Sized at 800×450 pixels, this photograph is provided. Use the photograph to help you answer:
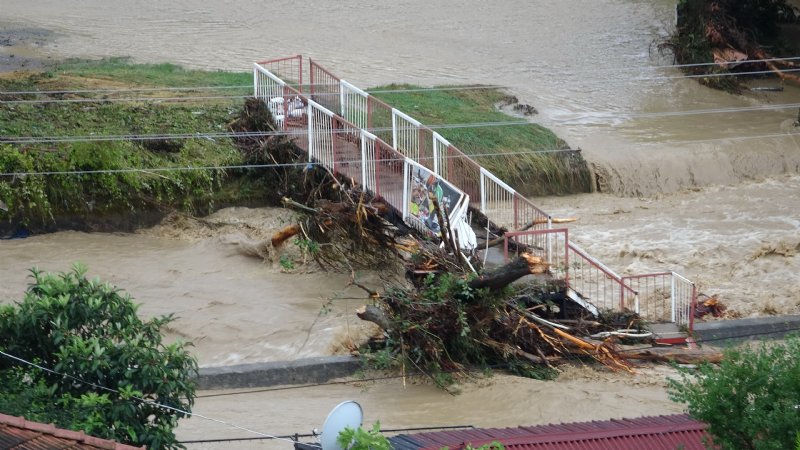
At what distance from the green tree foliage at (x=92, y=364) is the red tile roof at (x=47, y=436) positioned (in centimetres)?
67

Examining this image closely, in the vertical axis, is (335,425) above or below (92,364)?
below

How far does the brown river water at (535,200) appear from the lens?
1645cm

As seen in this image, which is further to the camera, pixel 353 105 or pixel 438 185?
pixel 353 105

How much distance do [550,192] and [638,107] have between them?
653 centimetres

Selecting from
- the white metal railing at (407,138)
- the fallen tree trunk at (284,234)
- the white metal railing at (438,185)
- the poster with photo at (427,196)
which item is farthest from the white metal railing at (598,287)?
the fallen tree trunk at (284,234)

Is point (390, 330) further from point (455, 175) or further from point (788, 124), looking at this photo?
point (788, 124)

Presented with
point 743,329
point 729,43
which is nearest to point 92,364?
point 743,329

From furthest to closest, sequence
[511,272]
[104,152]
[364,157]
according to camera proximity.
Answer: [104,152], [364,157], [511,272]

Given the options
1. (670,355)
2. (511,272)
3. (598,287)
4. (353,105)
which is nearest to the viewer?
(511,272)

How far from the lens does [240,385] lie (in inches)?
648

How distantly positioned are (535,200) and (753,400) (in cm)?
1537

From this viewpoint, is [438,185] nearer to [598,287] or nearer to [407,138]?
[407,138]

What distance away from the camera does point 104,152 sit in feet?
75.8

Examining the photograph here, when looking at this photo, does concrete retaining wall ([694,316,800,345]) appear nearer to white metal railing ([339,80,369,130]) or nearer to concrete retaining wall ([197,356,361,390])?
concrete retaining wall ([197,356,361,390])
